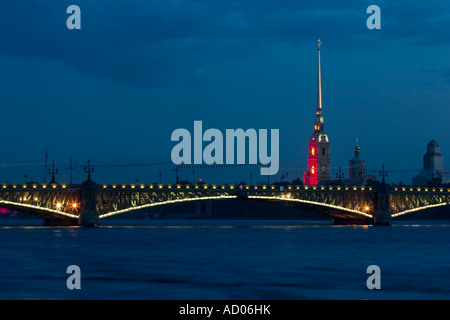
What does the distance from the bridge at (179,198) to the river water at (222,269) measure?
123 feet

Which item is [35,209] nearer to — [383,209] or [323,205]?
[323,205]

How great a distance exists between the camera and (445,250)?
10544cm

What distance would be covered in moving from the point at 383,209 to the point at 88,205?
57037mm

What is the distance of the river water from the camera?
59.6 meters

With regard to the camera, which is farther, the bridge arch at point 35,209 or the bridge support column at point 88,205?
the bridge support column at point 88,205

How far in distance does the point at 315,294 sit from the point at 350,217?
132 m

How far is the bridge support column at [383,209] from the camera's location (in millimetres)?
181125

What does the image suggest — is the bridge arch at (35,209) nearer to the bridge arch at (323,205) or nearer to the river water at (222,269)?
the river water at (222,269)

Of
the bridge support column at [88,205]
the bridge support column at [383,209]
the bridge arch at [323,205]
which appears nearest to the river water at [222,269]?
the bridge support column at [88,205]

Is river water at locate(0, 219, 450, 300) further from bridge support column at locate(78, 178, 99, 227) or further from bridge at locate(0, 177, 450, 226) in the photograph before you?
bridge support column at locate(78, 178, 99, 227)

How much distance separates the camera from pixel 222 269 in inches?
3039
